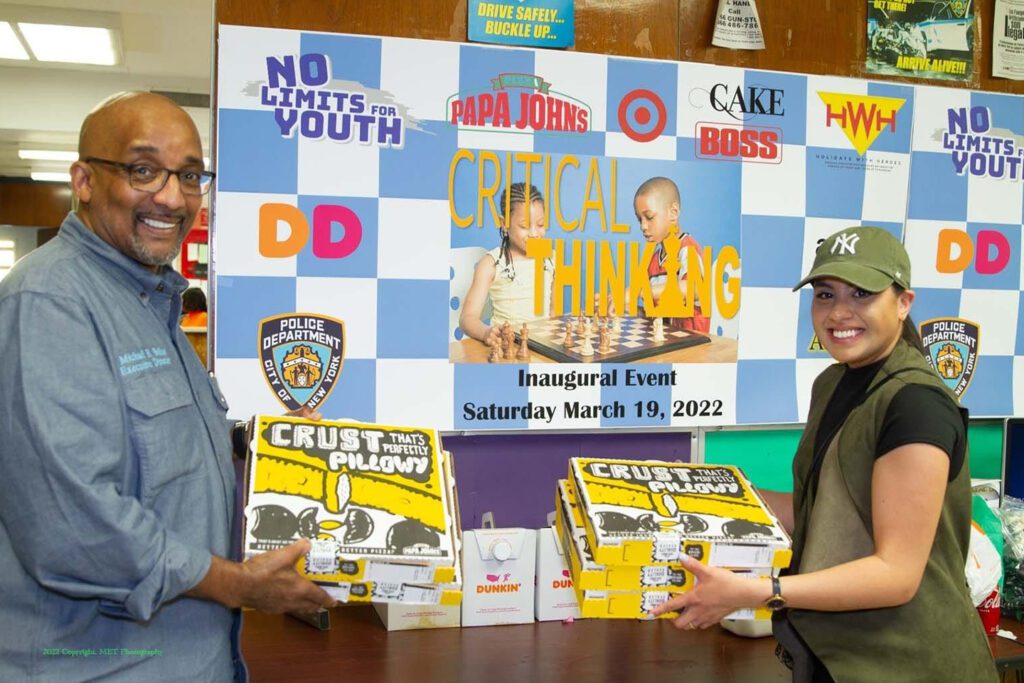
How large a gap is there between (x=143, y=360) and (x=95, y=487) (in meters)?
0.23

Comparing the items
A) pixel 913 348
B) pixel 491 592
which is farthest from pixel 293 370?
pixel 913 348

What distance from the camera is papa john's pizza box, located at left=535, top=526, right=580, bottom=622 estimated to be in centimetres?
Result: 215

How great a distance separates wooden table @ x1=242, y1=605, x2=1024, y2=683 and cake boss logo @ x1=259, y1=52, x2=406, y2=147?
1.24 metres

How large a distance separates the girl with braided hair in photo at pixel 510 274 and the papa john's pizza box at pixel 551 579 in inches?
22.1

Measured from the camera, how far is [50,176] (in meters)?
11.3

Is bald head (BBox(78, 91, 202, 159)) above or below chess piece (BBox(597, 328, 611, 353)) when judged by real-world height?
above

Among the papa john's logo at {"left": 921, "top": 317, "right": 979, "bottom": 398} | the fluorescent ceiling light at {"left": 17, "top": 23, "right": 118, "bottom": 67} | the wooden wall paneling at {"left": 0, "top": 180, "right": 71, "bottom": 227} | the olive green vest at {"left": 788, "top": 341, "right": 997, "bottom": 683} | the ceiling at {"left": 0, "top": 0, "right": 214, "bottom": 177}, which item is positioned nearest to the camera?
the olive green vest at {"left": 788, "top": 341, "right": 997, "bottom": 683}

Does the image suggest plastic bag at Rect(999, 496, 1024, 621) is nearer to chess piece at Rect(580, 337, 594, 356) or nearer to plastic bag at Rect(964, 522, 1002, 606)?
plastic bag at Rect(964, 522, 1002, 606)

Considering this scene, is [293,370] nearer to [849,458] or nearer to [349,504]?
[349,504]

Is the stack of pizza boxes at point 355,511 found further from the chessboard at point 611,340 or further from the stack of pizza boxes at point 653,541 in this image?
the chessboard at point 611,340

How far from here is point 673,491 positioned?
5.33 ft

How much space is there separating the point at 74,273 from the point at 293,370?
0.94 metres

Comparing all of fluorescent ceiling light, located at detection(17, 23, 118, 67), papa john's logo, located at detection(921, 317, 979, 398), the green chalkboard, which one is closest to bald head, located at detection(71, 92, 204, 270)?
the green chalkboard

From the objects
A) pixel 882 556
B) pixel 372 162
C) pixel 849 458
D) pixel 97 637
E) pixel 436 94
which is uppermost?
pixel 436 94
